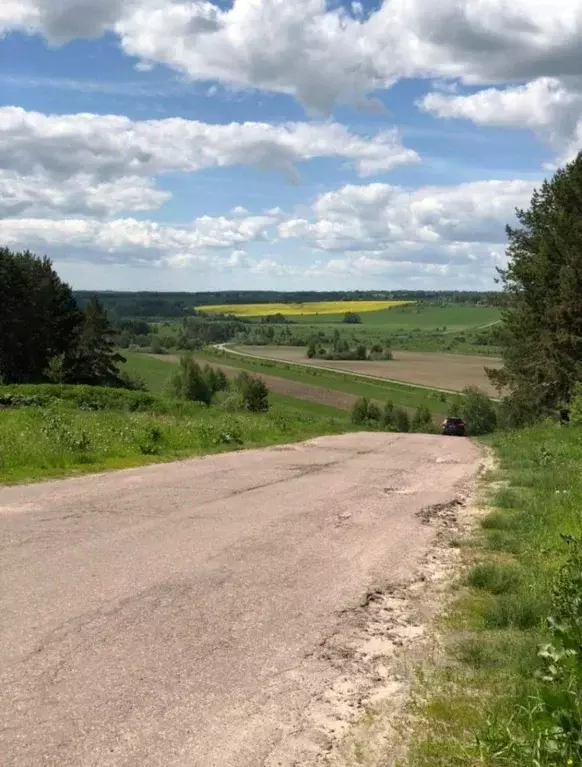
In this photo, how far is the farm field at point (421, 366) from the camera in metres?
100

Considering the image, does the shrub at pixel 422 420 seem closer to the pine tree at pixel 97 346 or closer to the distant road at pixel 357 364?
the distant road at pixel 357 364

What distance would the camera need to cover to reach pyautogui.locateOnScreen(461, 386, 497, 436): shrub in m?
71.7

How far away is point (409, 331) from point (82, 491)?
169 m

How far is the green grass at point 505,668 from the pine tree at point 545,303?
22.8m

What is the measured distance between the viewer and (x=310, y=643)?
635 centimetres

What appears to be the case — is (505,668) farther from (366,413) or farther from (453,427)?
(366,413)

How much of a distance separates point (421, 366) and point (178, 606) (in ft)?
373

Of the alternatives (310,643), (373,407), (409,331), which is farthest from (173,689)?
(409,331)

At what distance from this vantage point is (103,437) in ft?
63.0

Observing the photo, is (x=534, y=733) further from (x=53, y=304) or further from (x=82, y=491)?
(x=53, y=304)

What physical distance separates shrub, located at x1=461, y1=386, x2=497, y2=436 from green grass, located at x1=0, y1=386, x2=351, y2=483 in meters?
41.9

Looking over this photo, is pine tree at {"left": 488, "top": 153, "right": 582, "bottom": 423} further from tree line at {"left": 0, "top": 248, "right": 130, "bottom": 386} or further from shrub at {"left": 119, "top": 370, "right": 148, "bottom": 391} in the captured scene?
shrub at {"left": 119, "top": 370, "right": 148, "bottom": 391}

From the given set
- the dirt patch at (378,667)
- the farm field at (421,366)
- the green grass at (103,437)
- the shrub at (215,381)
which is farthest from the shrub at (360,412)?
the dirt patch at (378,667)

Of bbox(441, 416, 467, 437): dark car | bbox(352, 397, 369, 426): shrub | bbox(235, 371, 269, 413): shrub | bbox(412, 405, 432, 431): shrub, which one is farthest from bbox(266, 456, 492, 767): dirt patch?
bbox(412, 405, 432, 431): shrub
